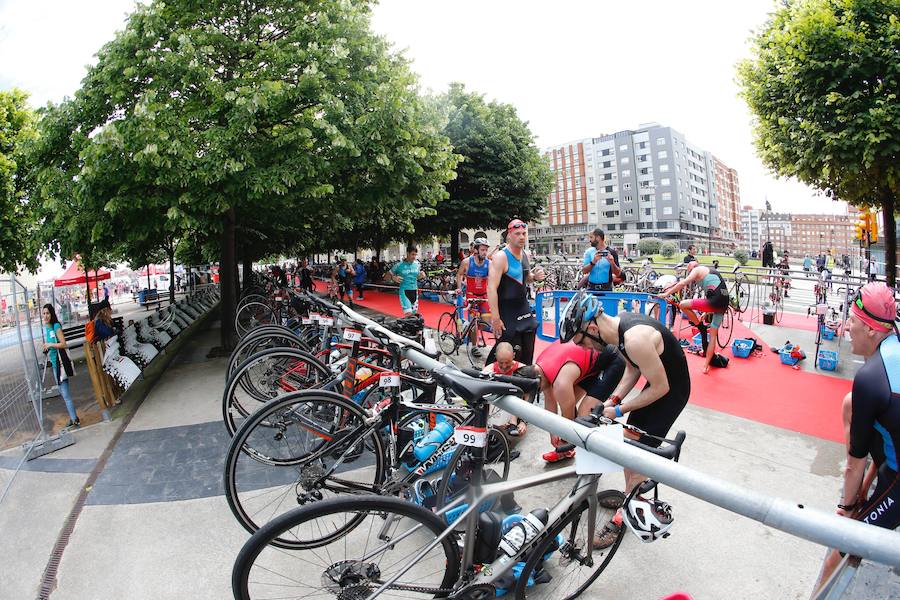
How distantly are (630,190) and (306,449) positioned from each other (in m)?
97.7

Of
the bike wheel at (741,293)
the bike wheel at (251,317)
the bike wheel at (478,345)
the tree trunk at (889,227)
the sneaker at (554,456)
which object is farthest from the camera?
the tree trunk at (889,227)

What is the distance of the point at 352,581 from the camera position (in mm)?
2125

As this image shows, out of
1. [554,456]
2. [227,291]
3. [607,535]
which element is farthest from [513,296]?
[227,291]

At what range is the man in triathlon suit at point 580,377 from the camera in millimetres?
4078

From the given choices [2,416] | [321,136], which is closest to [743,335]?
[321,136]

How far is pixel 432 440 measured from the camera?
10.4 feet

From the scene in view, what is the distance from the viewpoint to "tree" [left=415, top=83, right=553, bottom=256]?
2392 centimetres

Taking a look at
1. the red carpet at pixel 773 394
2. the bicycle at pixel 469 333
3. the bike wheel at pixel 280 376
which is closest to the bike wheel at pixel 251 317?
the bicycle at pixel 469 333

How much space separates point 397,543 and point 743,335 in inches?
399

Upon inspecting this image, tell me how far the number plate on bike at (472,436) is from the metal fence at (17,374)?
5378 mm

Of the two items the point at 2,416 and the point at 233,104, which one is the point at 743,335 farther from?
the point at 2,416

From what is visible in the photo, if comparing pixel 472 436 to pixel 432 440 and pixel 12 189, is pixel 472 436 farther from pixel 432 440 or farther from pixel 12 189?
pixel 12 189

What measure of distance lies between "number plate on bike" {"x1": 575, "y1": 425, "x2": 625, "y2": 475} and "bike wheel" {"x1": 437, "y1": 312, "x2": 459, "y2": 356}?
267 inches

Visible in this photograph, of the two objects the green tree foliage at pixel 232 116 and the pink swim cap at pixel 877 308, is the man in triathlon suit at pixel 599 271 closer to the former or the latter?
the green tree foliage at pixel 232 116
